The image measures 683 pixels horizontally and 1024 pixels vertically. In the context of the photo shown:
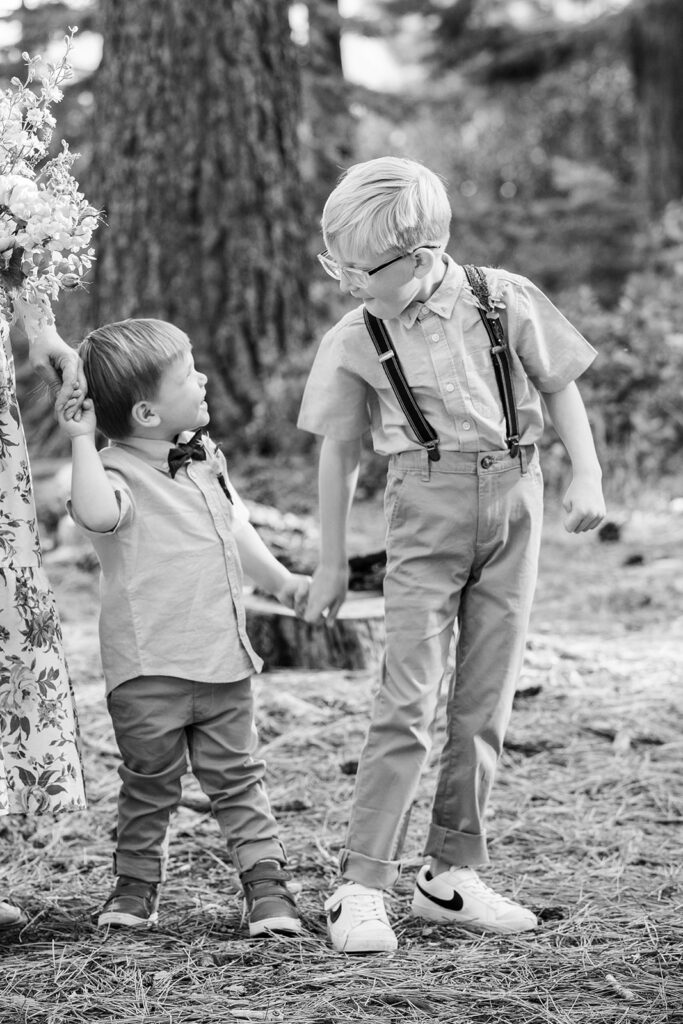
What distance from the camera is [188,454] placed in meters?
2.45

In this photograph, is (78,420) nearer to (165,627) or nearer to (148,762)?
(165,627)

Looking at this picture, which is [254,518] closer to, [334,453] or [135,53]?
[334,453]

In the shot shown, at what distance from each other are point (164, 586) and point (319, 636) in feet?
4.93

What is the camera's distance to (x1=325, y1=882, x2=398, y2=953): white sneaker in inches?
88.9

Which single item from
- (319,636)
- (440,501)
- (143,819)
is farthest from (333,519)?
(319,636)

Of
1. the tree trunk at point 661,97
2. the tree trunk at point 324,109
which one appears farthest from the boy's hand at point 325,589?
the tree trunk at point 661,97

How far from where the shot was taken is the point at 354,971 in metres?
2.15

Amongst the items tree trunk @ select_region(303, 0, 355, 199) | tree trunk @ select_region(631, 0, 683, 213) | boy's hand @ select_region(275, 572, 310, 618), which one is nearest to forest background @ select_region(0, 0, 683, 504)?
tree trunk @ select_region(303, 0, 355, 199)

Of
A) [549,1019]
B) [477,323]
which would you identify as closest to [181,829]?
[549,1019]

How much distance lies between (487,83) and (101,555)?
11798mm

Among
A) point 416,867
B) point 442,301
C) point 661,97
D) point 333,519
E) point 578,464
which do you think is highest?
point 661,97

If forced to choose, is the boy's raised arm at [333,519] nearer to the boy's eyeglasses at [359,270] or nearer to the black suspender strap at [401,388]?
the black suspender strap at [401,388]

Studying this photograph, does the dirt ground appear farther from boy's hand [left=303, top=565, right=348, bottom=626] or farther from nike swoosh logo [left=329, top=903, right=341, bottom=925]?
boy's hand [left=303, top=565, right=348, bottom=626]

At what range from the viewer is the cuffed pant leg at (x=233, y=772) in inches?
95.9
